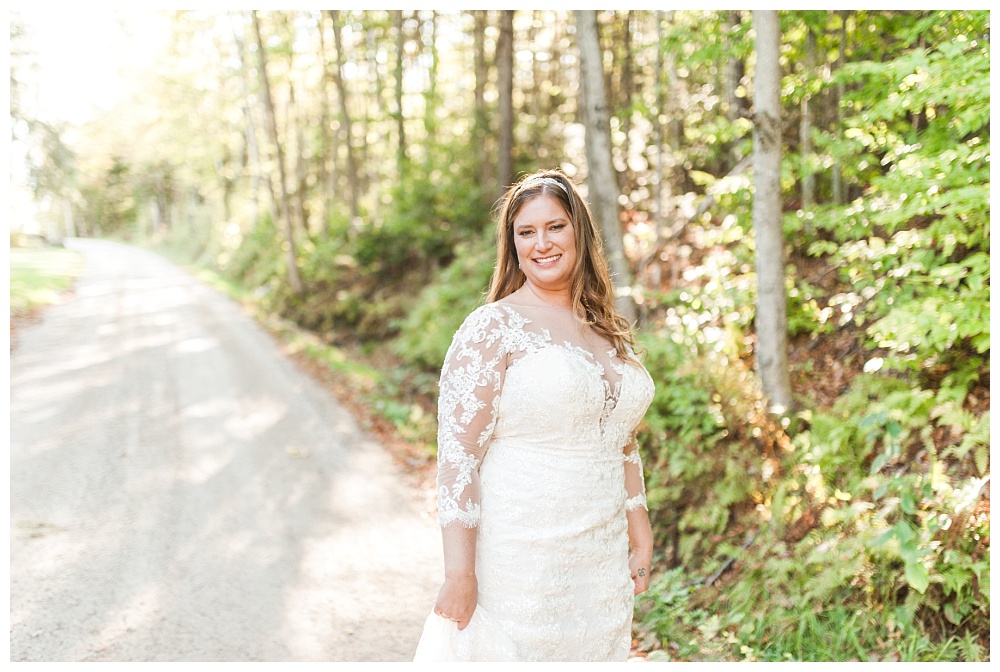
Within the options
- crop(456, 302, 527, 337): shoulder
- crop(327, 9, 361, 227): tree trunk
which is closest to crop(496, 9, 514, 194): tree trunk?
crop(327, 9, 361, 227): tree trunk

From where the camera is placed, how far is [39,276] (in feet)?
63.1

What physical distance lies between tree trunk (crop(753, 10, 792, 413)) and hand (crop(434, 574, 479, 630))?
4.12m

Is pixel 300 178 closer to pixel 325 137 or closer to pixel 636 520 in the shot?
pixel 325 137

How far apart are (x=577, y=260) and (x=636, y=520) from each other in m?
1.02

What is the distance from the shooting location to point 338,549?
5102 millimetres

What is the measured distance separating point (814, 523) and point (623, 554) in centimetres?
282

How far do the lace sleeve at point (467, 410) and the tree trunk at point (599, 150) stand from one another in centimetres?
493

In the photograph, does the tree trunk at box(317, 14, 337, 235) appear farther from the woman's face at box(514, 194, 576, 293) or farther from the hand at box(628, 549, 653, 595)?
the hand at box(628, 549, 653, 595)

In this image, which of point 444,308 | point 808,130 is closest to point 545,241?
point 808,130

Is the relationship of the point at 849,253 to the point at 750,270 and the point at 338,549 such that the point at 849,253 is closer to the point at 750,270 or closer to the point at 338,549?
the point at 750,270

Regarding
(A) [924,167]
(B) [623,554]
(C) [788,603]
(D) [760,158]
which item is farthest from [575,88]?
(B) [623,554]

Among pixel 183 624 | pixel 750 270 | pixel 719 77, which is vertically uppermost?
pixel 719 77

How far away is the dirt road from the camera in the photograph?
13.0 ft

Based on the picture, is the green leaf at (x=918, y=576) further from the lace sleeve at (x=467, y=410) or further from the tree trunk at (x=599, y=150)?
the tree trunk at (x=599, y=150)
